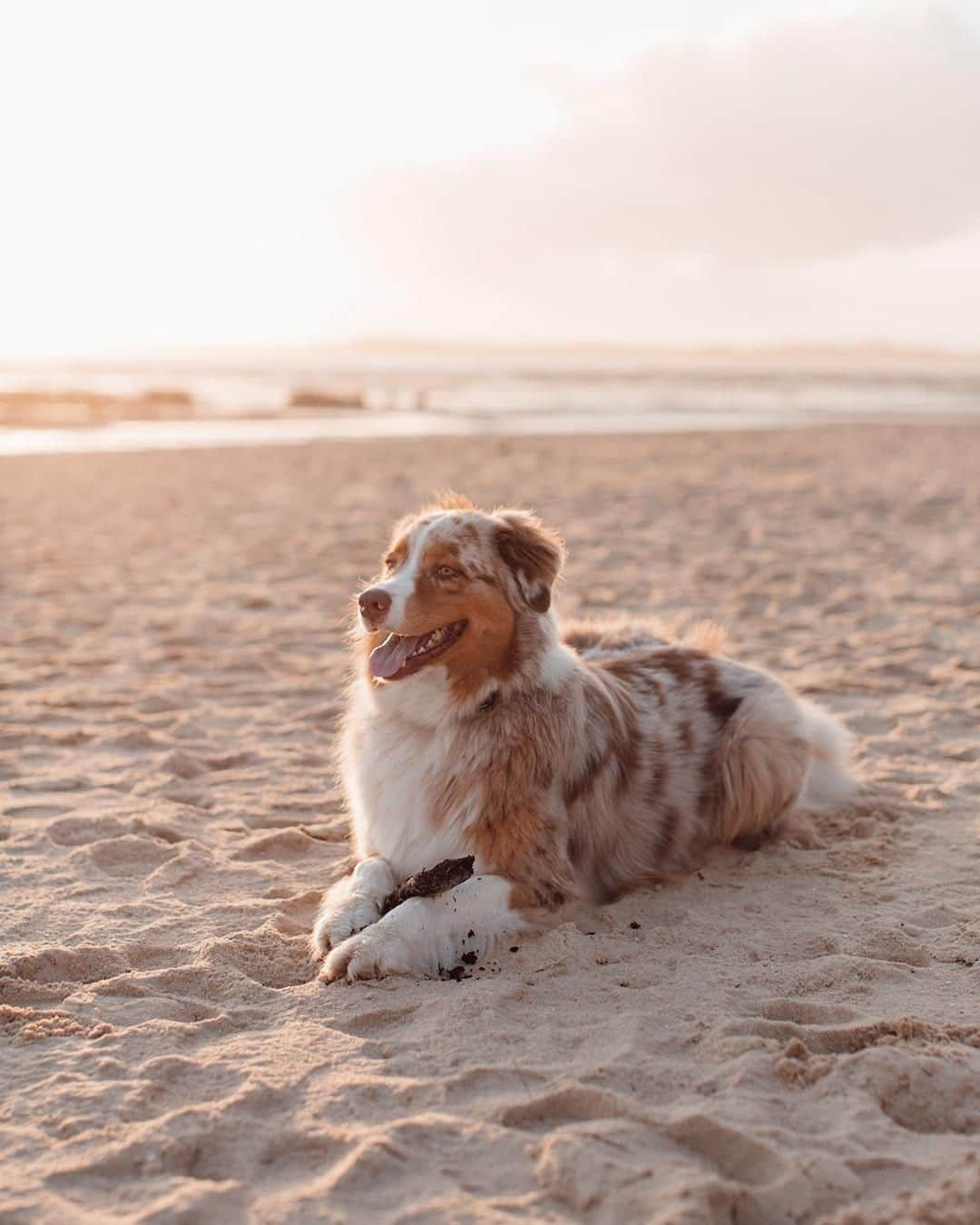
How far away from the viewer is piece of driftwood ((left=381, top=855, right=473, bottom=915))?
4.58 m

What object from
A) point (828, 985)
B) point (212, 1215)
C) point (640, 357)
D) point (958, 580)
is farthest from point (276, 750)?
point (640, 357)

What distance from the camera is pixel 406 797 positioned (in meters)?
4.87

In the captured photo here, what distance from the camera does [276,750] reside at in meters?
6.85

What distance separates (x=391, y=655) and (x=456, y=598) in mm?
335

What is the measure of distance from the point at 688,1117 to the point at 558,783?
1.80m

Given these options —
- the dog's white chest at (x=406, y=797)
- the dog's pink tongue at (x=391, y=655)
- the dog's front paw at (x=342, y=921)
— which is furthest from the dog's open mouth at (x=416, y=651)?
the dog's front paw at (x=342, y=921)

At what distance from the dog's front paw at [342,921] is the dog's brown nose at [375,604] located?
1028 millimetres

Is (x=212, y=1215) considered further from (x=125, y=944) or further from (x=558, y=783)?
(x=558, y=783)

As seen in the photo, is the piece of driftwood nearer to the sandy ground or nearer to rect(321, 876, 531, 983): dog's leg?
rect(321, 876, 531, 983): dog's leg

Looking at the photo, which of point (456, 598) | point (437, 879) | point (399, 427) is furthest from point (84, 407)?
point (437, 879)

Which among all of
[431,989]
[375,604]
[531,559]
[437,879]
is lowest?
[431,989]

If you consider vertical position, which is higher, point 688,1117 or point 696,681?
point 696,681

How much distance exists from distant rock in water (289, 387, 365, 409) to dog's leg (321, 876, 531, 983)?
31715 mm

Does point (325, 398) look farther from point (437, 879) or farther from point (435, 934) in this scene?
point (435, 934)
